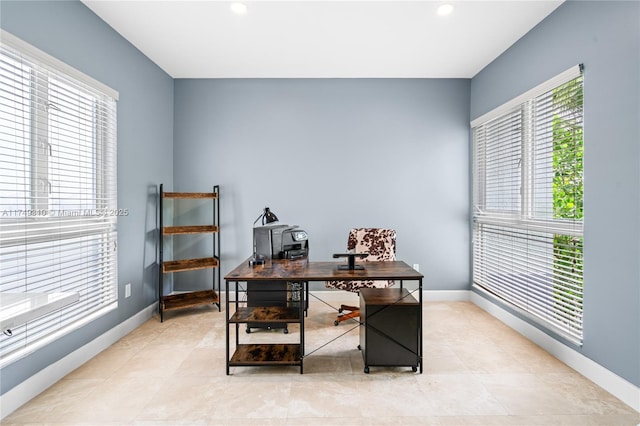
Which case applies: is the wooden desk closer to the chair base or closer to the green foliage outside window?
the chair base

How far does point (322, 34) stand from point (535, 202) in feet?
7.88

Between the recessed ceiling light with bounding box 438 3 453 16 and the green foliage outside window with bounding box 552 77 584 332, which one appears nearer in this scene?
the green foliage outside window with bounding box 552 77 584 332

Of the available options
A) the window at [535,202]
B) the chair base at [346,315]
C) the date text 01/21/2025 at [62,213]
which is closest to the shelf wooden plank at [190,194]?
the date text 01/21/2025 at [62,213]

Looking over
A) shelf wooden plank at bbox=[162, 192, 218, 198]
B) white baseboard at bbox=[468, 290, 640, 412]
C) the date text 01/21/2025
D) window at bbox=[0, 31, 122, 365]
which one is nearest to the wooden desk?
window at bbox=[0, 31, 122, 365]

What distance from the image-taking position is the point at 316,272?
97.0 inches

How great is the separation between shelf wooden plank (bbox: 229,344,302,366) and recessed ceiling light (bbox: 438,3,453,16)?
9.37ft

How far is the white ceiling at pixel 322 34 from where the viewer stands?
8.62 feet

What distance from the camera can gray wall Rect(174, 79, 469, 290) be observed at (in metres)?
4.06

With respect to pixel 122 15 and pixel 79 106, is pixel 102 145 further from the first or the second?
pixel 122 15

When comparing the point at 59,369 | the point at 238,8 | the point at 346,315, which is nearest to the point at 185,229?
the point at 59,369

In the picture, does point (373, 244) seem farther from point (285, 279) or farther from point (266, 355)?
point (266, 355)

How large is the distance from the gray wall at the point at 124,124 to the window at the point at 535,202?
3.61 meters

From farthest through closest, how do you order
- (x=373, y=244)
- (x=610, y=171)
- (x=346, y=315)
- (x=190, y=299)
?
1. (x=190, y=299)
2. (x=373, y=244)
3. (x=346, y=315)
4. (x=610, y=171)

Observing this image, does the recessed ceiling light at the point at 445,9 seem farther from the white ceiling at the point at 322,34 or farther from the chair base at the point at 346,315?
the chair base at the point at 346,315
